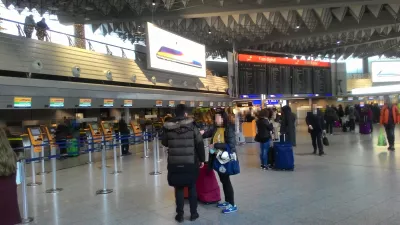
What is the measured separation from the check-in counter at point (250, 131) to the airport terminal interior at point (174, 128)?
0.26 feet

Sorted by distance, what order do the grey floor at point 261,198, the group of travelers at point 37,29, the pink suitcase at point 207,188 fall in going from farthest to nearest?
the group of travelers at point 37,29 < the pink suitcase at point 207,188 < the grey floor at point 261,198

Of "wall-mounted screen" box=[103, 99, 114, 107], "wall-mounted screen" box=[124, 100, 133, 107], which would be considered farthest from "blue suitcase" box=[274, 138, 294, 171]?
"wall-mounted screen" box=[124, 100, 133, 107]

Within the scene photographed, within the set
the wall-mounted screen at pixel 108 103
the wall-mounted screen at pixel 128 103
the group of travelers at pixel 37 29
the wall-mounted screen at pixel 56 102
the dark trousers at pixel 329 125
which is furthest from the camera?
the dark trousers at pixel 329 125

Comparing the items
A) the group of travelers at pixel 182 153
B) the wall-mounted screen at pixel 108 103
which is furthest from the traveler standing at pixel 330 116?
the group of travelers at pixel 182 153

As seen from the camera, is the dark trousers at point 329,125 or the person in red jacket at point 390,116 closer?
the person in red jacket at point 390,116

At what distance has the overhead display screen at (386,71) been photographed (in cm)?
2964

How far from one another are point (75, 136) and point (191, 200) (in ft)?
28.8

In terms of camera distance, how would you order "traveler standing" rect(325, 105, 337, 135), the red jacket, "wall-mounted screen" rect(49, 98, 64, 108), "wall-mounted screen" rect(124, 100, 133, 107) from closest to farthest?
"wall-mounted screen" rect(49, 98, 64, 108), the red jacket, "wall-mounted screen" rect(124, 100, 133, 107), "traveler standing" rect(325, 105, 337, 135)

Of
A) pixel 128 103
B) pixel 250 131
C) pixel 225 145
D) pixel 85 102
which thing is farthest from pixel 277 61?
pixel 225 145

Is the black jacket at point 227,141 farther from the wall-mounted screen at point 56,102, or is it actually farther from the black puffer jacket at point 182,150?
the wall-mounted screen at point 56,102

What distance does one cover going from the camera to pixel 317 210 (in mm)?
4945

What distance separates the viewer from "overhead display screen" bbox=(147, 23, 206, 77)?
47.1 ft

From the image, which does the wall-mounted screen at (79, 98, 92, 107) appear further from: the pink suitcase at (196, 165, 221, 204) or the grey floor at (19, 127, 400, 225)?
the pink suitcase at (196, 165, 221, 204)

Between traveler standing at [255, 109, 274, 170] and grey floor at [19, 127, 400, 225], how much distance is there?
0.37m
